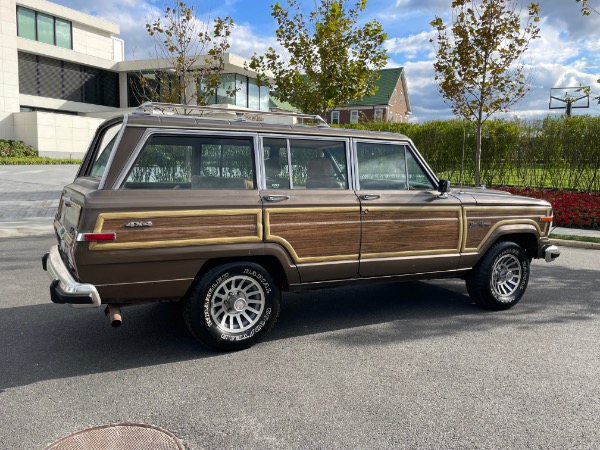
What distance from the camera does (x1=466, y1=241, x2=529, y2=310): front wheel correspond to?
560 cm

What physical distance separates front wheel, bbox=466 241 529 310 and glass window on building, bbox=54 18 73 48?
45849 mm

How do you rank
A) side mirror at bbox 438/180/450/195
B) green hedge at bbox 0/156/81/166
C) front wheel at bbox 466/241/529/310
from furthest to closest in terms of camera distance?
green hedge at bbox 0/156/81/166, front wheel at bbox 466/241/529/310, side mirror at bbox 438/180/450/195

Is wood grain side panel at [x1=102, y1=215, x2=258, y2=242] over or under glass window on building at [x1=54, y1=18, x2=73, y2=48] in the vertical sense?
under

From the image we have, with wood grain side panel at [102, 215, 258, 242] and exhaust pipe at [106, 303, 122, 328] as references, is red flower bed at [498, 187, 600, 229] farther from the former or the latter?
exhaust pipe at [106, 303, 122, 328]

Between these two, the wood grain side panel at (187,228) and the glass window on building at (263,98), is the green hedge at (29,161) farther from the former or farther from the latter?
the wood grain side panel at (187,228)

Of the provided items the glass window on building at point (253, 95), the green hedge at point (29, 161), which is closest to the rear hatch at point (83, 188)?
the green hedge at point (29, 161)

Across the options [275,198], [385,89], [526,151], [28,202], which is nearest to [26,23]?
[28,202]

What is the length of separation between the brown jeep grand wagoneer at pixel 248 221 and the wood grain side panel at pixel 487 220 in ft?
0.06

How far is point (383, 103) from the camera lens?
57250 mm

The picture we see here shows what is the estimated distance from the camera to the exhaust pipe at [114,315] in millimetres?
3887

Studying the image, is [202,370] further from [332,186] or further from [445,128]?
[445,128]

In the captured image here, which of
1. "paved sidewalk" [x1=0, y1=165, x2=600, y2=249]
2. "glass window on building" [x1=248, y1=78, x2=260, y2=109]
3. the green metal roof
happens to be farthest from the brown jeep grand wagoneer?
the green metal roof

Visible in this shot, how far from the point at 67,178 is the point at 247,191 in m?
20.5

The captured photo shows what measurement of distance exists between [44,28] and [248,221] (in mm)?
45190
